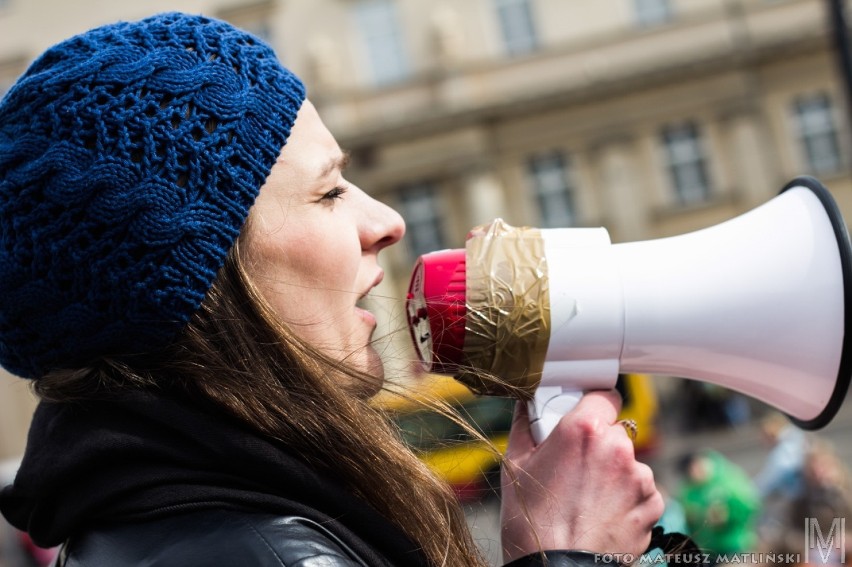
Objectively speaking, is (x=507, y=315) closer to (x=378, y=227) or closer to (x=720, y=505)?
(x=378, y=227)

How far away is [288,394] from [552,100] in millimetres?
19943

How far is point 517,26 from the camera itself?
21.3 metres

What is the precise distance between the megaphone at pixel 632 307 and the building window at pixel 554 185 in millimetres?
19672

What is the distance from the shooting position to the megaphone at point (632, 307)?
4.63 feet

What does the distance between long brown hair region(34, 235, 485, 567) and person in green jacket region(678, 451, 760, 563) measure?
4180 mm

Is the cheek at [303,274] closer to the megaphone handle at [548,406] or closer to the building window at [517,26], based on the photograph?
the megaphone handle at [548,406]

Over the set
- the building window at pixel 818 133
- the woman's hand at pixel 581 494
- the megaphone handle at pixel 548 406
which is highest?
the megaphone handle at pixel 548 406

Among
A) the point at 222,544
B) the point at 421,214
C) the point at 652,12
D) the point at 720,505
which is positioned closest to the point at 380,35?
the point at 421,214

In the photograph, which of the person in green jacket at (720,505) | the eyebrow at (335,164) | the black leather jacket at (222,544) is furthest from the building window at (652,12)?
the black leather jacket at (222,544)

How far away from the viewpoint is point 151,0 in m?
21.0

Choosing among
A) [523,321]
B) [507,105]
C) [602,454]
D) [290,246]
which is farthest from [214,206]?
[507,105]

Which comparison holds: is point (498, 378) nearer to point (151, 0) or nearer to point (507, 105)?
point (507, 105)

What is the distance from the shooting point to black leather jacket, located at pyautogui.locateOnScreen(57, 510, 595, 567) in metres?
1.02

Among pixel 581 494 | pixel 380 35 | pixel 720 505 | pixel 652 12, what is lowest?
pixel 720 505
